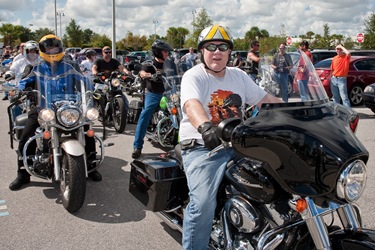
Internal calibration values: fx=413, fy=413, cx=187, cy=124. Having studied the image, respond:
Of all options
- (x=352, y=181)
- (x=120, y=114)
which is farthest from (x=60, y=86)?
(x=352, y=181)

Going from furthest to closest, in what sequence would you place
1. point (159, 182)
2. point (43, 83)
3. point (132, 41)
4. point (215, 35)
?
point (132, 41) < point (43, 83) < point (159, 182) < point (215, 35)

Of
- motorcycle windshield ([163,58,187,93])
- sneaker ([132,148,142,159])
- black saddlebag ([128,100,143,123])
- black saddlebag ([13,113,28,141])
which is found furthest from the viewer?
black saddlebag ([128,100,143,123])

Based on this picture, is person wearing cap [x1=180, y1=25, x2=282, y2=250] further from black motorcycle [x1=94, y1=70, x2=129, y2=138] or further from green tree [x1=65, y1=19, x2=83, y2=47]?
green tree [x1=65, y1=19, x2=83, y2=47]

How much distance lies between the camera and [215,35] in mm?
2918

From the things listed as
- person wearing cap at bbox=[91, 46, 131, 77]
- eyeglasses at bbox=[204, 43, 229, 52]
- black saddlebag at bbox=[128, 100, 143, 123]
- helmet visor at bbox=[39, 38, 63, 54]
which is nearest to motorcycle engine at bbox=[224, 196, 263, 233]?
eyeglasses at bbox=[204, 43, 229, 52]

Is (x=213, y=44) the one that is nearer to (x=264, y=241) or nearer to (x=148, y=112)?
(x=264, y=241)

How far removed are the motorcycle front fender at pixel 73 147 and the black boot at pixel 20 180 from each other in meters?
1.10

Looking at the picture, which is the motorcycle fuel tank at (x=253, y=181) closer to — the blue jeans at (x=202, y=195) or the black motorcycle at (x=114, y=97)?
the blue jeans at (x=202, y=195)

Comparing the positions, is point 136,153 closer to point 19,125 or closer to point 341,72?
point 19,125

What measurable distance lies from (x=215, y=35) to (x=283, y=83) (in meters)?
0.58

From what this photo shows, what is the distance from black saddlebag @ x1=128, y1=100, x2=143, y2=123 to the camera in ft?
26.4

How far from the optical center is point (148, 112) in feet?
20.5

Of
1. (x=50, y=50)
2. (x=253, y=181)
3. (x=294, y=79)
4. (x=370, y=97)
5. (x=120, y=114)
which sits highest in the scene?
(x=50, y=50)

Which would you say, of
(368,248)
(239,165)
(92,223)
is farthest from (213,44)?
(92,223)
